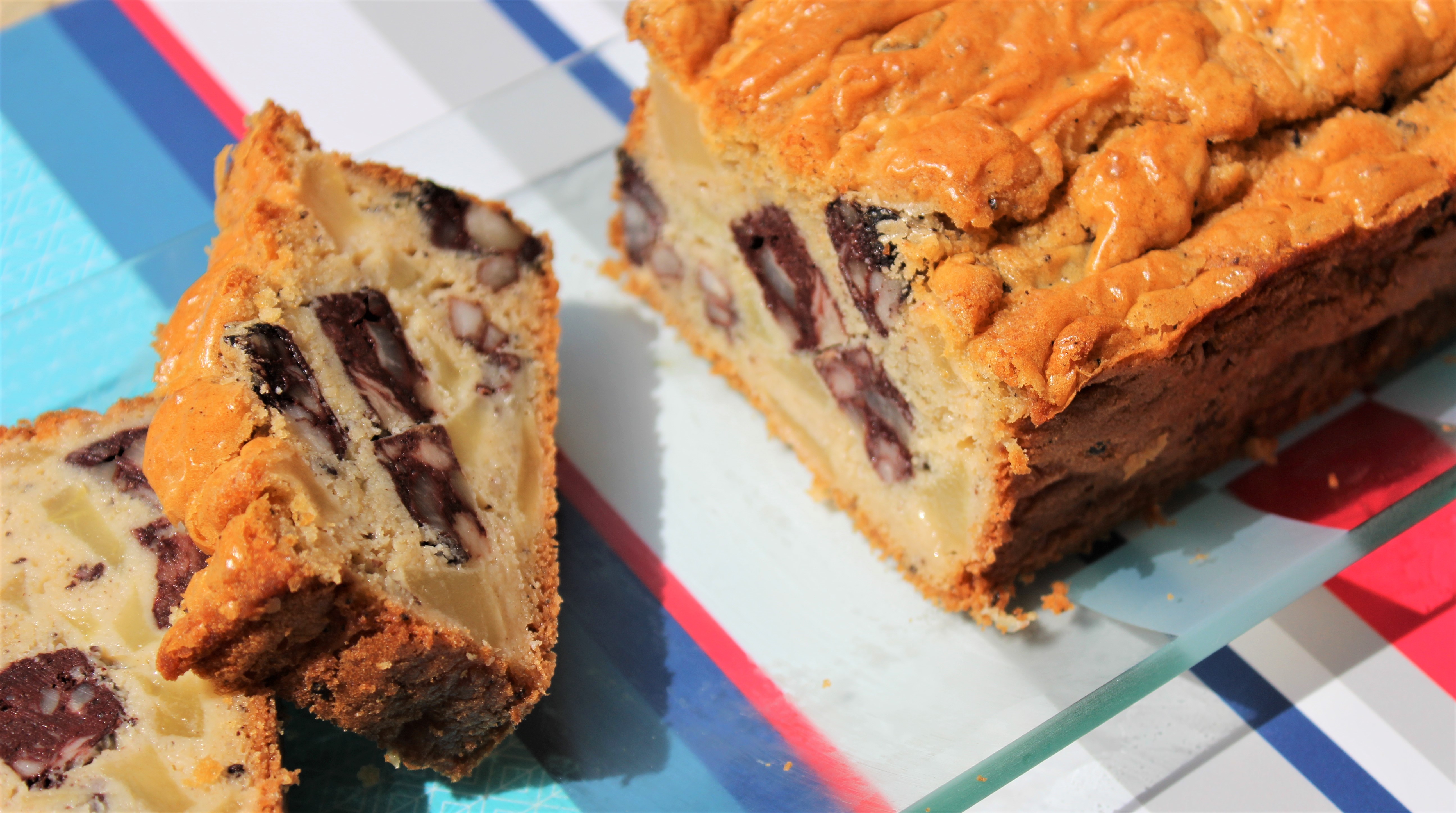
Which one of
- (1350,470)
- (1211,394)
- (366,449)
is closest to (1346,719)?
(1350,470)

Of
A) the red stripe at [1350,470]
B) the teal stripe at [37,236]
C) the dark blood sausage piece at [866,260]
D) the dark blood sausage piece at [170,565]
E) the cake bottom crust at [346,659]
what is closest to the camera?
the cake bottom crust at [346,659]

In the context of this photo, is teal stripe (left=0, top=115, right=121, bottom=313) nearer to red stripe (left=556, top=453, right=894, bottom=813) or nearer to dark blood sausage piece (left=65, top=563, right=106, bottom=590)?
dark blood sausage piece (left=65, top=563, right=106, bottom=590)

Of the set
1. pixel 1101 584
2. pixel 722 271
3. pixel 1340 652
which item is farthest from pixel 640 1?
pixel 1340 652

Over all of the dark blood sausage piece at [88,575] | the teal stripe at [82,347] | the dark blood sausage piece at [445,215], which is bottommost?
the dark blood sausage piece at [88,575]

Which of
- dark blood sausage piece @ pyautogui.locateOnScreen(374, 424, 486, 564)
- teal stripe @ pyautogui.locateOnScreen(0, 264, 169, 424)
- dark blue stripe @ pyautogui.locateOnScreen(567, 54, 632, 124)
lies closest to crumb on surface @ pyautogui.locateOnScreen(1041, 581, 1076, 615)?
dark blood sausage piece @ pyautogui.locateOnScreen(374, 424, 486, 564)

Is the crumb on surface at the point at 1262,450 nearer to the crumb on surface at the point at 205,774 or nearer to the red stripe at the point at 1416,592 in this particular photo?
the red stripe at the point at 1416,592

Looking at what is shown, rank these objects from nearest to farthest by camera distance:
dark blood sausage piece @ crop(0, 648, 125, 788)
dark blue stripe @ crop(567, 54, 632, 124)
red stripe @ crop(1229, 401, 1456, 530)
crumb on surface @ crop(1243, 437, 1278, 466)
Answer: dark blood sausage piece @ crop(0, 648, 125, 788) < red stripe @ crop(1229, 401, 1456, 530) < crumb on surface @ crop(1243, 437, 1278, 466) < dark blue stripe @ crop(567, 54, 632, 124)

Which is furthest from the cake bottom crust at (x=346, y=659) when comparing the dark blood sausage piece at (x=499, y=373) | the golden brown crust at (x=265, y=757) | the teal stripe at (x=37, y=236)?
the teal stripe at (x=37, y=236)

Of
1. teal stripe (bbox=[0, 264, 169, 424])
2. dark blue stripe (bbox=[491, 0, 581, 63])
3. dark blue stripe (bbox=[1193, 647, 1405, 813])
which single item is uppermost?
dark blue stripe (bbox=[491, 0, 581, 63])
